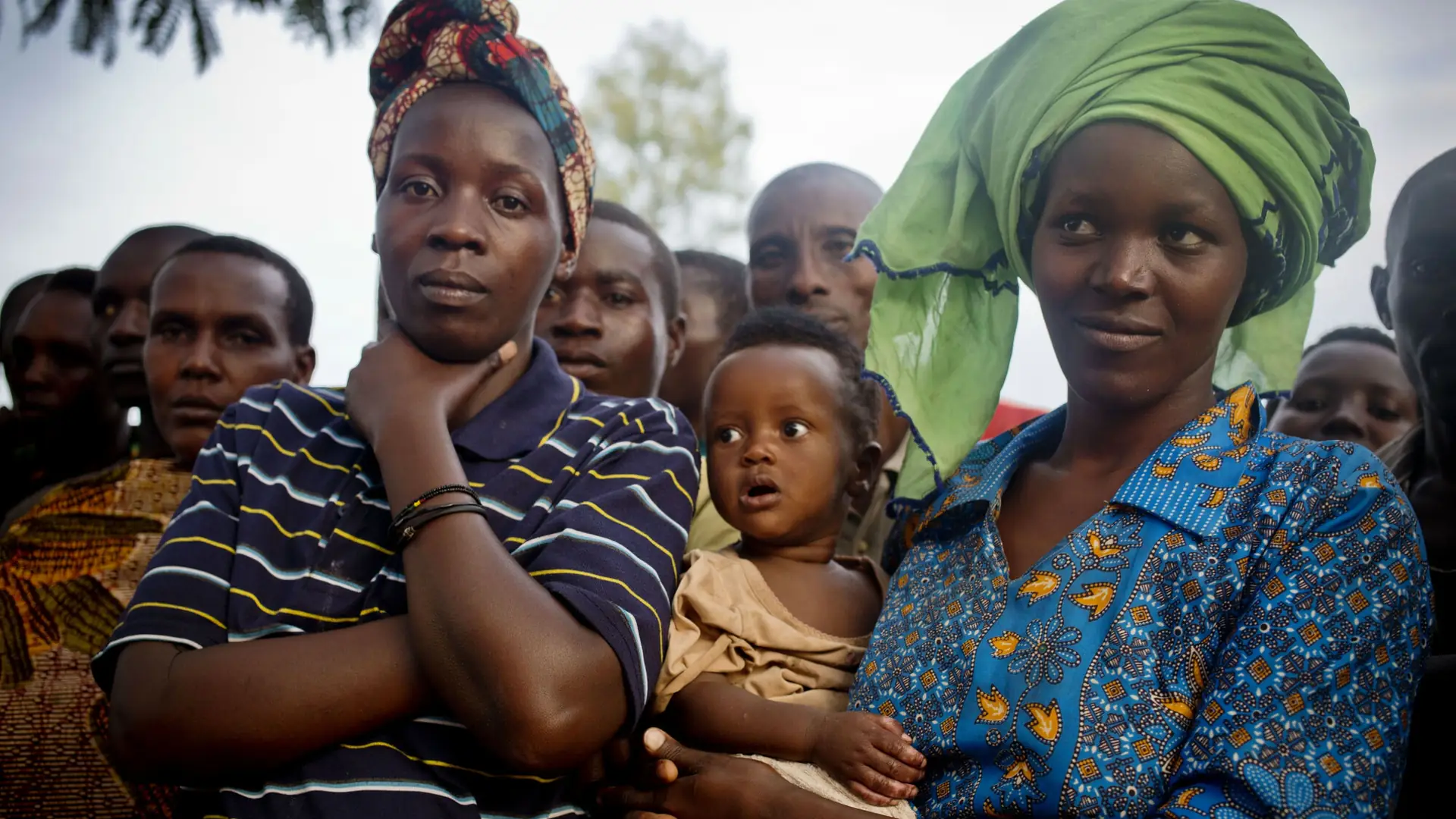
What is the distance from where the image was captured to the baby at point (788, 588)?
2074 millimetres

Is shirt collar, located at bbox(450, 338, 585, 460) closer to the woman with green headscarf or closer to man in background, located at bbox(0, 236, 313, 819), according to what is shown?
the woman with green headscarf

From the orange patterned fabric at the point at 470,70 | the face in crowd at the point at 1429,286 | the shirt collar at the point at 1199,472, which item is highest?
the orange patterned fabric at the point at 470,70

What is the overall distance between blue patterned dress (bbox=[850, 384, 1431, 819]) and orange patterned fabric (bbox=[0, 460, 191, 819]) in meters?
2.43

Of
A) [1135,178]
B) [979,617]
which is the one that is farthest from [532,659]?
[1135,178]

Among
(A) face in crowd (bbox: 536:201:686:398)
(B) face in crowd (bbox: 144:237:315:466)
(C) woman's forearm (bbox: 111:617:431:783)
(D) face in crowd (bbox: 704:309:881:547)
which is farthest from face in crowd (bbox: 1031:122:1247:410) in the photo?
(B) face in crowd (bbox: 144:237:315:466)

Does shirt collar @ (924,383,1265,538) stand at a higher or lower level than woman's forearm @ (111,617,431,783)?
higher

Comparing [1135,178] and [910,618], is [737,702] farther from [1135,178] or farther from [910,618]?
[1135,178]

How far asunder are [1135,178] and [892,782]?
123cm

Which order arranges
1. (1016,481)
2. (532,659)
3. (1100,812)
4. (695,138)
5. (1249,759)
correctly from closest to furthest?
(1249,759) → (1100,812) → (532,659) → (1016,481) → (695,138)

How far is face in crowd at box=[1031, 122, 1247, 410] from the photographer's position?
1967 mm

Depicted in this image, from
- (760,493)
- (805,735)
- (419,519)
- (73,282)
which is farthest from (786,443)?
(73,282)

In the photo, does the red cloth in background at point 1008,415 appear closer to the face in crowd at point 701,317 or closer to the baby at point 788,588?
the face in crowd at point 701,317

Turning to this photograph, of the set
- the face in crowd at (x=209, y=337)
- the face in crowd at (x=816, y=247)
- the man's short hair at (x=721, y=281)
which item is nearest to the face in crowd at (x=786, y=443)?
the face in crowd at (x=816, y=247)

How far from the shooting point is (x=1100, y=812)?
1.71 m
